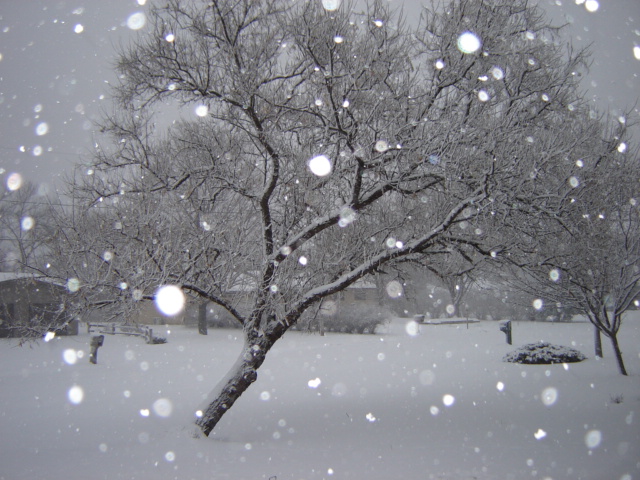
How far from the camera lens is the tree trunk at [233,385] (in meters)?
7.46

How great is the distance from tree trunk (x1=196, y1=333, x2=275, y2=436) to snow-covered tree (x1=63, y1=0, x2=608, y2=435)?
3 cm

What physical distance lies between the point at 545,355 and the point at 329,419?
10.1 meters

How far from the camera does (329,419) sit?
939 cm

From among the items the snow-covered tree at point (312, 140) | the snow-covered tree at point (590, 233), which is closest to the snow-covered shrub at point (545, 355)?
the snow-covered tree at point (590, 233)

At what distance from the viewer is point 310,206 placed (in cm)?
823

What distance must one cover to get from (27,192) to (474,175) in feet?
149

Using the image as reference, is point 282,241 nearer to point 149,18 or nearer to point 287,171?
point 287,171

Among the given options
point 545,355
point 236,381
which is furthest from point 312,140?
point 545,355

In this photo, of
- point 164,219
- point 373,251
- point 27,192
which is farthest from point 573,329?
point 27,192

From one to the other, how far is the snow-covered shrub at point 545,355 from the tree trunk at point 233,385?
11.8m

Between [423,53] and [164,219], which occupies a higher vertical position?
[423,53]

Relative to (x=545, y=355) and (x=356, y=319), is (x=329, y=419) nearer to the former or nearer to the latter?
(x=545, y=355)

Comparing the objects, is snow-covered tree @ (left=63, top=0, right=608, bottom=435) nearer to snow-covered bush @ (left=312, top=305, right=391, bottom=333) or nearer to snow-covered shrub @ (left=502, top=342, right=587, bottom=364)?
snow-covered shrub @ (left=502, top=342, right=587, bottom=364)

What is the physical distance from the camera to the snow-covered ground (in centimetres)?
629
